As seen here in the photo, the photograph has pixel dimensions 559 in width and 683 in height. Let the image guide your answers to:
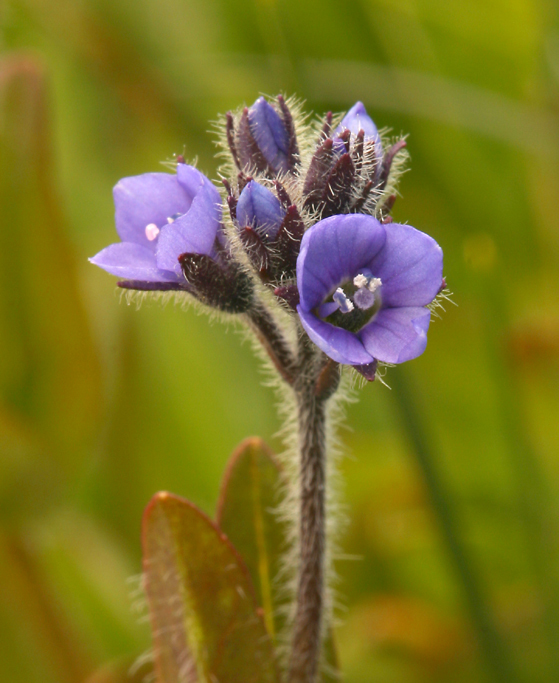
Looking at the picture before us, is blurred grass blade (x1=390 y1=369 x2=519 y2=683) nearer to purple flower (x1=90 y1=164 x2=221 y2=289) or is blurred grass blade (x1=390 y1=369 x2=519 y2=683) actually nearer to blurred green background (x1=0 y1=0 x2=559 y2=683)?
blurred green background (x1=0 y1=0 x2=559 y2=683)

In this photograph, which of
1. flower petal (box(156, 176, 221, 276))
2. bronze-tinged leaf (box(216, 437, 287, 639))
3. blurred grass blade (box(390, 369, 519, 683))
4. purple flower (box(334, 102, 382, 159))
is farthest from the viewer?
blurred grass blade (box(390, 369, 519, 683))

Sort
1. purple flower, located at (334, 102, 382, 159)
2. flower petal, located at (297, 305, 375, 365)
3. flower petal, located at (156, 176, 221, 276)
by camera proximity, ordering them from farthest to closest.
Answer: purple flower, located at (334, 102, 382, 159)
flower petal, located at (156, 176, 221, 276)
flower petal, located at (297, 305, 375, 365)

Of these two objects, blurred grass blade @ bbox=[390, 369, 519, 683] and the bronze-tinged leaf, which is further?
blurred grass blade @ bbox=[390, 369, 519, 683]

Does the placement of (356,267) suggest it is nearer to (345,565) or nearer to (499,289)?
(499,289)

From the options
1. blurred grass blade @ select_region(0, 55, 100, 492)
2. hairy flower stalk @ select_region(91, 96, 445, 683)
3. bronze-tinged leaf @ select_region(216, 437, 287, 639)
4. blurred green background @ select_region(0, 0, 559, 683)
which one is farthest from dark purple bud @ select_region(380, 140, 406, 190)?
blurred grass blade @ select_region(0, 55, 100, 492)

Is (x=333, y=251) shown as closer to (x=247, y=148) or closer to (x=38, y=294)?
(x=247, y=148)

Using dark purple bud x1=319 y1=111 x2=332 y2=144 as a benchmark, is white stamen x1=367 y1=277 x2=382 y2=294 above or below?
below

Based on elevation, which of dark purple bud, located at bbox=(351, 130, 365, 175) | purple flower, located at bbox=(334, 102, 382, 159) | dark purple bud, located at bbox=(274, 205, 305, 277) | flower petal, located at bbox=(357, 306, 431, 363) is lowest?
flower petal, located at bbox=(357, 306, 431, 363)

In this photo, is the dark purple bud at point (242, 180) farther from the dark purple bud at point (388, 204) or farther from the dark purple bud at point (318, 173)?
the dark purple bud at point (388, 204)

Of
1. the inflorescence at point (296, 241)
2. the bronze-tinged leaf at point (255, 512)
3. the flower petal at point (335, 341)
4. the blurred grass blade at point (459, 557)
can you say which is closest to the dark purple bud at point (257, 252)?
the inflorescence at point (296, 241)
